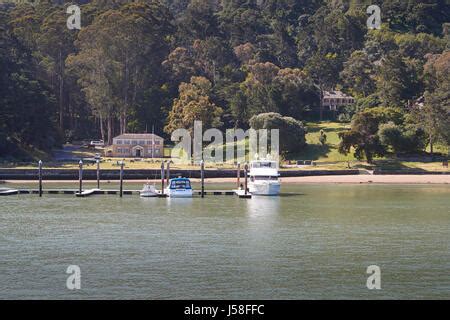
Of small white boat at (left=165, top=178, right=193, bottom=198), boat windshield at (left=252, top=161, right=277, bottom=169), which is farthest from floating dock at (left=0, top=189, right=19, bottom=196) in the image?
boat windshield at (left=252, top=161, right=277, bottom=169)

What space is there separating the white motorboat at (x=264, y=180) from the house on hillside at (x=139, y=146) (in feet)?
136

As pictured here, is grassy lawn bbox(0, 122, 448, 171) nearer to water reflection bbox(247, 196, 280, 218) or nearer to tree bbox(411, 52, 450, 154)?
tree bbox(411, 52, 450, 154)

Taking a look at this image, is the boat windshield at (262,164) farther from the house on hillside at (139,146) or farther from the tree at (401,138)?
the house on hillside at (139,146)

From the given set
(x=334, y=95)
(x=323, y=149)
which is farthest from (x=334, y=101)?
(x=323, y=149)

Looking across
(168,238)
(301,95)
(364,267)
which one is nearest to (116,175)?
(301,95)

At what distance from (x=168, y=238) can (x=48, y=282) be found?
15488 millimetres

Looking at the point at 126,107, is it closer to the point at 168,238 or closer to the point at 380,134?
the point at 380,134

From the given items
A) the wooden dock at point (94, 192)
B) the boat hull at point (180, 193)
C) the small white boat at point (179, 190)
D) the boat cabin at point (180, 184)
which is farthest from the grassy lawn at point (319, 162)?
the boat hull at point (180, 193)

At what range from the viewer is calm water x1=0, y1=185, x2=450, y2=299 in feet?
144

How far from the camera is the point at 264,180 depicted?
292 ft

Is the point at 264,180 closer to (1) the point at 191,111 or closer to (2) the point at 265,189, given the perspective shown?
(2) the point at 265,189

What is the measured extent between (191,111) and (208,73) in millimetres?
29444

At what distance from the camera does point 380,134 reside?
377ft

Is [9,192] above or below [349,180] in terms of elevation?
below
